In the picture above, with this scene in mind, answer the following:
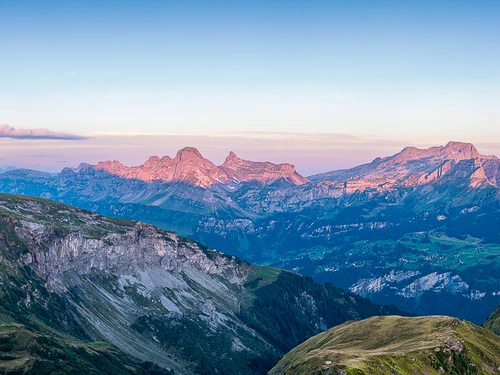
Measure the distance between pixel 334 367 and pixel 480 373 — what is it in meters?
59.4

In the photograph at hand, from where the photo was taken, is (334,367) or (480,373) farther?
(480,373)

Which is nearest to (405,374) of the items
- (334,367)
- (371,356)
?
(371,356)

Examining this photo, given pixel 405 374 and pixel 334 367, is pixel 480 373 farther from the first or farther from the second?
→ pixel 334 367

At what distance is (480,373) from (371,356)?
41.7m

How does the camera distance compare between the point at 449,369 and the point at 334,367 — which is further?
the point at 449,369

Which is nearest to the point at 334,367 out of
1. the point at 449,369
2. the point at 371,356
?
the point at 371,356

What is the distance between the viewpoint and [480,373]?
199m

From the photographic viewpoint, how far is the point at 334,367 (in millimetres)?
185000

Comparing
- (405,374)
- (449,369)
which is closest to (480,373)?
(449,369)

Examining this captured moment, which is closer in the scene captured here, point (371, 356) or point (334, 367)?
point (334, 367)

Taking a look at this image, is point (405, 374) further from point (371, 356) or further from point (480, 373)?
point (480, 373)

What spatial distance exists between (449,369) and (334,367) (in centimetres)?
4802

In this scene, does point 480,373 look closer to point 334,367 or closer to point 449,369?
point 449,369

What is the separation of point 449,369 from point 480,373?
1181cm
